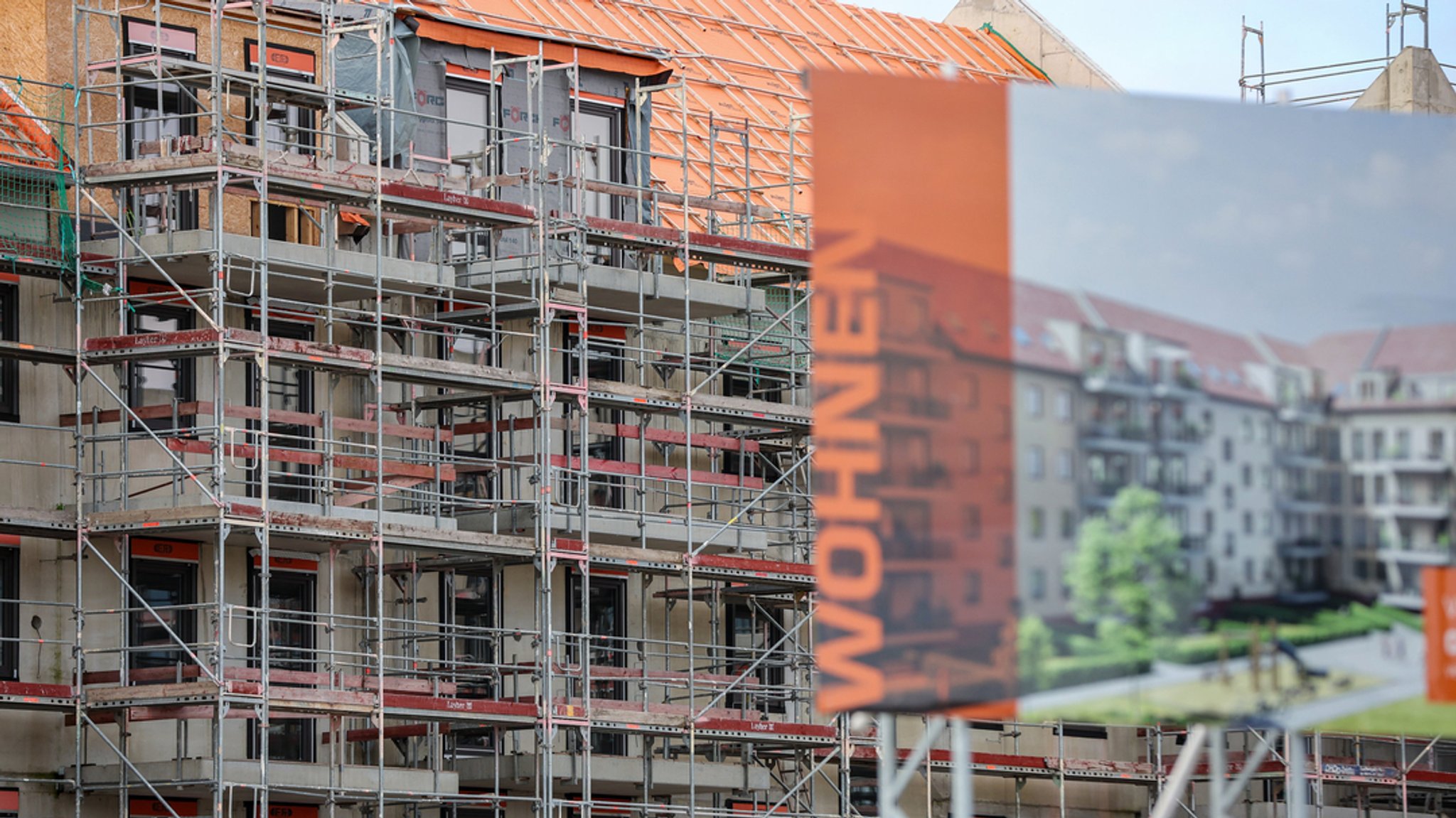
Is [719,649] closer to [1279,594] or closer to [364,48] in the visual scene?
[364,48]

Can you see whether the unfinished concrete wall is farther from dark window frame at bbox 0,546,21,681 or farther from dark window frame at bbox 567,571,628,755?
dark window frame at bbox 0,546,21,681

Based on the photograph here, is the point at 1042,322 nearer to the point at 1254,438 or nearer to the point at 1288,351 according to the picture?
the point at 1254,438

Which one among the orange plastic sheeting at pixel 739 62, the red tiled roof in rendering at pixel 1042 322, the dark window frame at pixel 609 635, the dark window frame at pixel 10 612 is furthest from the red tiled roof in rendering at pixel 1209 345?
the dark window frame at pixel 609 635

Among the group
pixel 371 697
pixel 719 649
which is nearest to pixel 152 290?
pixel 371 697

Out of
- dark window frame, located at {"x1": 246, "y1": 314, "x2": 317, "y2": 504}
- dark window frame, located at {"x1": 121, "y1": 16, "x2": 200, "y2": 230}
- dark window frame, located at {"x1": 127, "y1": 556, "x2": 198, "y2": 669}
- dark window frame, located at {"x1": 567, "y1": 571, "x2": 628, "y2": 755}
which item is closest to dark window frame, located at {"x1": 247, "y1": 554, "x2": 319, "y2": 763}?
dark window frame, located at {"x1": 127, "y1": 556, "x2": 198, "y2": 669}

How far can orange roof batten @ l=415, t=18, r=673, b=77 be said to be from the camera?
44.5 m

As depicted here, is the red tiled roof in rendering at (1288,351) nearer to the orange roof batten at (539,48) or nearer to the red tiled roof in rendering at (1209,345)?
the red tiled roof in rendering at (1209,345)

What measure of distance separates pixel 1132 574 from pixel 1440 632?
2.89 m

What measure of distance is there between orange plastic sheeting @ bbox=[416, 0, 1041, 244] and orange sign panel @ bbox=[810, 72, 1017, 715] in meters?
18.8

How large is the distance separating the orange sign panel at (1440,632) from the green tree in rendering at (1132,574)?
2185 millimetres

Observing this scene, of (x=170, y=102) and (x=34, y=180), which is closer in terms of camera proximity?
(x=34, y=180)

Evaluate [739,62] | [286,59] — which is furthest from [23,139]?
[739,62]

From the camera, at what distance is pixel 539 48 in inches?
1777

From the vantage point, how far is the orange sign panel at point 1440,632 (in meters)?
26.2
